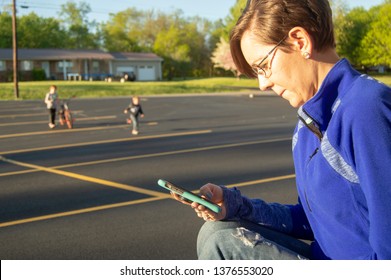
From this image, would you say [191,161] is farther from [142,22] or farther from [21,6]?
[142,22]

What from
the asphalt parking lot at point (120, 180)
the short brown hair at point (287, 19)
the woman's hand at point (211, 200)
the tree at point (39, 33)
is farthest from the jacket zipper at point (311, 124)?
the tree at point (39, 33)

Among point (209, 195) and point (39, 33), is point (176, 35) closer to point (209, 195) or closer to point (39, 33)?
point (39, 33)

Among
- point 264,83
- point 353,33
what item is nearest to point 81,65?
point 353,33

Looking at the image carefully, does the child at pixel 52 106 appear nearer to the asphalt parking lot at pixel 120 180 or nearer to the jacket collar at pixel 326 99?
the asphalt parking lot at pixel 120 180

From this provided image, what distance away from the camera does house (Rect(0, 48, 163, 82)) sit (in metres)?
64.5

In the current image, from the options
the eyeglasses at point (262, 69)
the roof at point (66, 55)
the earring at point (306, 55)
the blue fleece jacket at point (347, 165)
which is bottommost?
the blue fleece jacket at point (347, 165)

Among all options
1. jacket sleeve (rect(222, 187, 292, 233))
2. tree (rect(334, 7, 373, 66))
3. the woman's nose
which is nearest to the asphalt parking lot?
jacket sleeve (rect(222, 187, 292, 233))

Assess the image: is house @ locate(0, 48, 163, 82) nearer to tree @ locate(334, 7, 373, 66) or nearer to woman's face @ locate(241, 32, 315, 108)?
tree @ locate(334, 7, 373, 66)

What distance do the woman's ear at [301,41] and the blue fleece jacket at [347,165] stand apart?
0.43ft

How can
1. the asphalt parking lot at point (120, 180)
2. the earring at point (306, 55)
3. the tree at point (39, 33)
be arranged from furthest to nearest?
the tree at point (39, 33), the asphalt parking lot at point (120, 180), the earring at point (306, 55)

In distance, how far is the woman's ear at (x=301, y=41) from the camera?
1902 mm

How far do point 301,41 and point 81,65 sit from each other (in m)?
71.2

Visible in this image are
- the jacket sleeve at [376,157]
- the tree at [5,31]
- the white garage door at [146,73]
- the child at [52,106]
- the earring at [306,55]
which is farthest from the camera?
the tree at [5,31]
